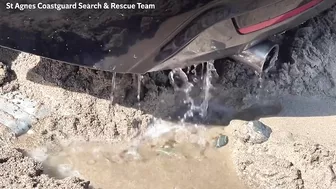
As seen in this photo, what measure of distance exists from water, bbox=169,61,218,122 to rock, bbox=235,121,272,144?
0.73ft

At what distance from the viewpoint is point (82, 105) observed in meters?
Answer: 2.77

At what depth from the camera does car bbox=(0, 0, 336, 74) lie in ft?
7.11

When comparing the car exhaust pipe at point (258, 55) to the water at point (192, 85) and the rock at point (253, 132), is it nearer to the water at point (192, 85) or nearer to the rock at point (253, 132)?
the water at point (192, 85)

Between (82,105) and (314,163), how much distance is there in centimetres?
100

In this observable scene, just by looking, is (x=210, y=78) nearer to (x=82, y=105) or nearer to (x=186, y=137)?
(x=186, y=137)

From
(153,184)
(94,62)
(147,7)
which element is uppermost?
(147,7)

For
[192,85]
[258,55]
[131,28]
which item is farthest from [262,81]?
[131,28]

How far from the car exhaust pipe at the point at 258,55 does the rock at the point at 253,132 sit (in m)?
0.27

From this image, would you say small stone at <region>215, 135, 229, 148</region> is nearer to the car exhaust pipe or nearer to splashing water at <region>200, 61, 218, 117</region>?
splashing water at <region>200, 61, 218, 117</region>

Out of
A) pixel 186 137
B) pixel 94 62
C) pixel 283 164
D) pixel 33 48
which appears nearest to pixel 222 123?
pixel 186 137

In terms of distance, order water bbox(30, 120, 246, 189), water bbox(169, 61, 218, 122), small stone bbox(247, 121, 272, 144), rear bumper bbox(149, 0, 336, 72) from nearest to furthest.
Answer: rear bumper bbox(149, 0, 336, 72)
water bbox(30, 120, 246, 189)
small stone bbox(247, 121, 272, 144)
water bbox(169, 61, 218, 122)

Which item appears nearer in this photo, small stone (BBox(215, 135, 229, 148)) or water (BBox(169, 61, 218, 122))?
small stone (BBox(215, 135, 229, 148))

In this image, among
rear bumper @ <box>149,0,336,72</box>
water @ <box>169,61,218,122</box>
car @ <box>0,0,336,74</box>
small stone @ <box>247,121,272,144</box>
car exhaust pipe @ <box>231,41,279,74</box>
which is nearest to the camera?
car @ <box>0,0,336,74</box>

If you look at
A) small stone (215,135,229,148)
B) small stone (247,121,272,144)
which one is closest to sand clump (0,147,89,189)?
small stone (215,135,229,148)
